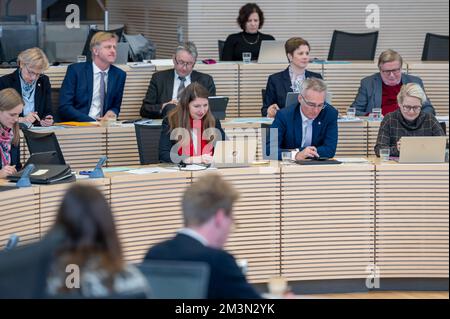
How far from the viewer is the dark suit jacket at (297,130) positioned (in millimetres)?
8070

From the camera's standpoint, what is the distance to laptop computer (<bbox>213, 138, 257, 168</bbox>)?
7.07 meters

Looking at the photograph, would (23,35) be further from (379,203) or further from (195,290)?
(195,290)

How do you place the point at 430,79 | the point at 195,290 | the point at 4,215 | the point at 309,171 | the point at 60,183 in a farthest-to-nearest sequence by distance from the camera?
the point at 430,79 < the point at 309,171 < the point at 60,183 < the point at 4,215 < the point at 195,290

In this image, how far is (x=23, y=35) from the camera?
38.5 ft

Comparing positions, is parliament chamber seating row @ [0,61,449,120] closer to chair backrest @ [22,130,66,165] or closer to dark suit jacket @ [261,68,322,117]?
dark suit jacket @ [261,68,322,117]

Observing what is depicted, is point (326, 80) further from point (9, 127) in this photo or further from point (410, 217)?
point (9, 127)

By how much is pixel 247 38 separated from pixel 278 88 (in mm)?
1688

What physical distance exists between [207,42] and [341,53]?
167cm

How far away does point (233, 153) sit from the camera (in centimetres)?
709

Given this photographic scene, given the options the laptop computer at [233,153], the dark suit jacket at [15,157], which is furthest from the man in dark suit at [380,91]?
the dark suit jacket at [15,157]

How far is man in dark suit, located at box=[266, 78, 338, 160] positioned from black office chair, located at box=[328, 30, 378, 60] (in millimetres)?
3851

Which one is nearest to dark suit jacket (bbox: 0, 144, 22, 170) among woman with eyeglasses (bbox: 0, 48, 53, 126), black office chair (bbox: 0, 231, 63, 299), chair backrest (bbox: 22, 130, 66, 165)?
chair backrest (bbox: 22, 130, 66, 165)

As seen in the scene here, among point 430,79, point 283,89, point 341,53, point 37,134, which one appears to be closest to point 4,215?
point 37,134
